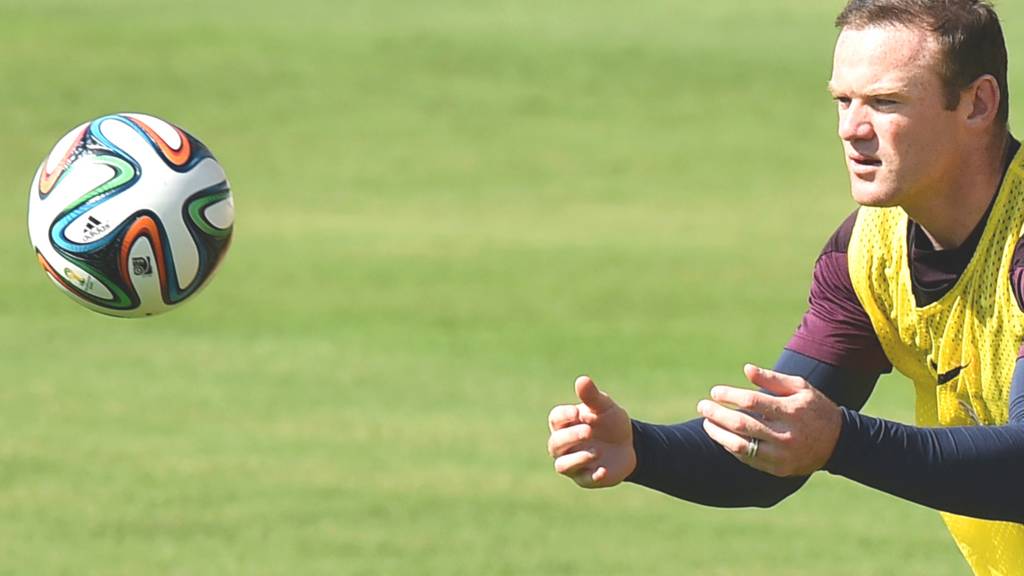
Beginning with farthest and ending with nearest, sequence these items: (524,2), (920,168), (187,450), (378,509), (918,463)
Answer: (524,2) → (187,450) → (378,509) → (920,168) → (918,463)

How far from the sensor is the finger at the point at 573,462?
5.09 m

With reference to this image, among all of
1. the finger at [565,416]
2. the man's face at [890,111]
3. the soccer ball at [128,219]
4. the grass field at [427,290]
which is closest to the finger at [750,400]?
the finger at [565,416]

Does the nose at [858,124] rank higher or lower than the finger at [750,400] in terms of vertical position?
higher

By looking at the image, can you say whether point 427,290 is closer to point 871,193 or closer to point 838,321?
point 838,321

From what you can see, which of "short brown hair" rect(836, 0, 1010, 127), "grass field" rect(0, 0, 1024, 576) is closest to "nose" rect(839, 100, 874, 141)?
"short brown hair" rect(836, 0, 1010, 127)

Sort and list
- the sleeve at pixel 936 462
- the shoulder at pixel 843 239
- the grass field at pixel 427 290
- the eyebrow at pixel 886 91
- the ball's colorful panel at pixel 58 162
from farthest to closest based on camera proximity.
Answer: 1. the grass field at pixel 427 290
2. the ball's colorful panel at pixel 58 162
3. the shoulder at pixel 843 239
4. the eyebrow at pixel 886 91
5. the sleeve at pixel 936 462

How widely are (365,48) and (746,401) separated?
25.2 metres

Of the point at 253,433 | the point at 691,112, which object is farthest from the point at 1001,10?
the point at 253,433

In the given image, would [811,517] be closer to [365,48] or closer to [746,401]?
[746,401]

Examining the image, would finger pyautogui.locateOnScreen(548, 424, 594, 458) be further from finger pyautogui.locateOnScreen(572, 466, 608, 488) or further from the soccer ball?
the soccer ball

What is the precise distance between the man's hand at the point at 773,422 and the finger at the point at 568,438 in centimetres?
62

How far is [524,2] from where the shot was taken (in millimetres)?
32469

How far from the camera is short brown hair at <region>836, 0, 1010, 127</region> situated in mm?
5270

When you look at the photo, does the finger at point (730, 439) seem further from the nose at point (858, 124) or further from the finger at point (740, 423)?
the nose at point (858, 124)
